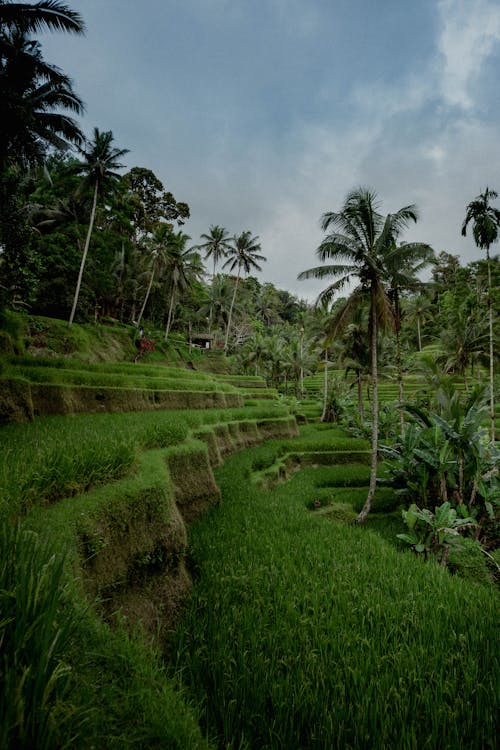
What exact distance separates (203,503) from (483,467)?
7.54 meters

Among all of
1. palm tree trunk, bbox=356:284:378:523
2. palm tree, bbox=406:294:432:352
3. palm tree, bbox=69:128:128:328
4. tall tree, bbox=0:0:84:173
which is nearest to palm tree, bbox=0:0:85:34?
tall tree, bbox=0:0:84:173

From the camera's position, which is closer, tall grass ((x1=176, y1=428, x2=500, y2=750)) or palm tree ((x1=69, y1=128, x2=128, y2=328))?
tall grass ((x1=176, y1=428, x2=500, y2=750))

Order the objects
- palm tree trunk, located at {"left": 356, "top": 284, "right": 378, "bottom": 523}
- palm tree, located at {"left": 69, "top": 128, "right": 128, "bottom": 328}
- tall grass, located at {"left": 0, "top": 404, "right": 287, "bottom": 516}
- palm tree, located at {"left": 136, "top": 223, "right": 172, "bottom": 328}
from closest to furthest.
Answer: tall grass, located at {"left": 0, "top": 404, "right": 287, "bottom": 516}
palm tree trunk, located at {"left": 356, "top": 284, "right": 378, "bottom": 523}
palm tree, located at {"left": 69, "top": 128, "right": 128, "bottom": 328}
palm tree, located at {"left": 136, "top": 223, "right": 172, "bottom": 328}

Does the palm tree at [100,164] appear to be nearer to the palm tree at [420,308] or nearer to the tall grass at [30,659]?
the tall grass at [30,659]

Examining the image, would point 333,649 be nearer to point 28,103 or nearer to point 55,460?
point 55,460

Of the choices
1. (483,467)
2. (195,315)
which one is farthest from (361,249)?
(195,315)

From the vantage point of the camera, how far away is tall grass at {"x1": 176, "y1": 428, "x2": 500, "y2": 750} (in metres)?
2.79

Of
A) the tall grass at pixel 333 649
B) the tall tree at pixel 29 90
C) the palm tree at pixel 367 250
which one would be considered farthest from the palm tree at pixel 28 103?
the tall grass at pixel 333 649

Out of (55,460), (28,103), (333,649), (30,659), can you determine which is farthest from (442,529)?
(28,103)

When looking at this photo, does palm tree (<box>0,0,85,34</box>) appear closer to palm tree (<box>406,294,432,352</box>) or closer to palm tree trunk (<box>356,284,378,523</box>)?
palm tree trunk (<box>356,284,378,523</box>)

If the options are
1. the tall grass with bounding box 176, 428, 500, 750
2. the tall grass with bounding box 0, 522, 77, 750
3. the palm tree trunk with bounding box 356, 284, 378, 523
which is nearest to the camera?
the tall grass with bounding box 0, 522, 77, 750

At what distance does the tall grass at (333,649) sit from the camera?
279 centimetres

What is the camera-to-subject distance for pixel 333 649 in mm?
3557

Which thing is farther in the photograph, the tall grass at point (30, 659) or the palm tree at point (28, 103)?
the palm tree at point (28, 103)
